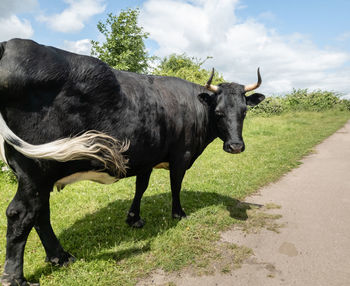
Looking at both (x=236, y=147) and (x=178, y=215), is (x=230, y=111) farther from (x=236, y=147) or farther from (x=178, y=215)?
(x=178, y=215)

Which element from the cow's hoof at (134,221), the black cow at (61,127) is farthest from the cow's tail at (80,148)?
the cow's hoof at (134,221)

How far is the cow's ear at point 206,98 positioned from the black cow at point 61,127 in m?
0.69

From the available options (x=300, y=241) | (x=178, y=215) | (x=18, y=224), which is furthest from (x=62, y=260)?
(x=300, y=241)

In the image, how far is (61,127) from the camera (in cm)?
242

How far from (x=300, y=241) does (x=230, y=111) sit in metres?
1.96

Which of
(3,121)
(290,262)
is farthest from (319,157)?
(3,121)

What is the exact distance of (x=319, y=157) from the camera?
27.3ft

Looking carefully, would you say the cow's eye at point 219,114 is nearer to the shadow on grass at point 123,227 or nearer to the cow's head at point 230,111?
the cow's head at point 230,111

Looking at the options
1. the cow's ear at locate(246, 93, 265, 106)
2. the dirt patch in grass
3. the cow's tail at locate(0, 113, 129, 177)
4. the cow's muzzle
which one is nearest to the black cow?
the cow's tail at locate(0, 113, 129, 177)

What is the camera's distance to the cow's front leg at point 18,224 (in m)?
2.40

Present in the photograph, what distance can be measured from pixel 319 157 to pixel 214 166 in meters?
3.61

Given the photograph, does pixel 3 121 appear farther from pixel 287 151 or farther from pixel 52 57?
pixel 287 151

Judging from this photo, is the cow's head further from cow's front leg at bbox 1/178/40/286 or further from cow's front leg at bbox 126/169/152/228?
cow's front leg at bbox 1/178/40/286

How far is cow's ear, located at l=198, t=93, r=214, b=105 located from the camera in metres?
3.94
